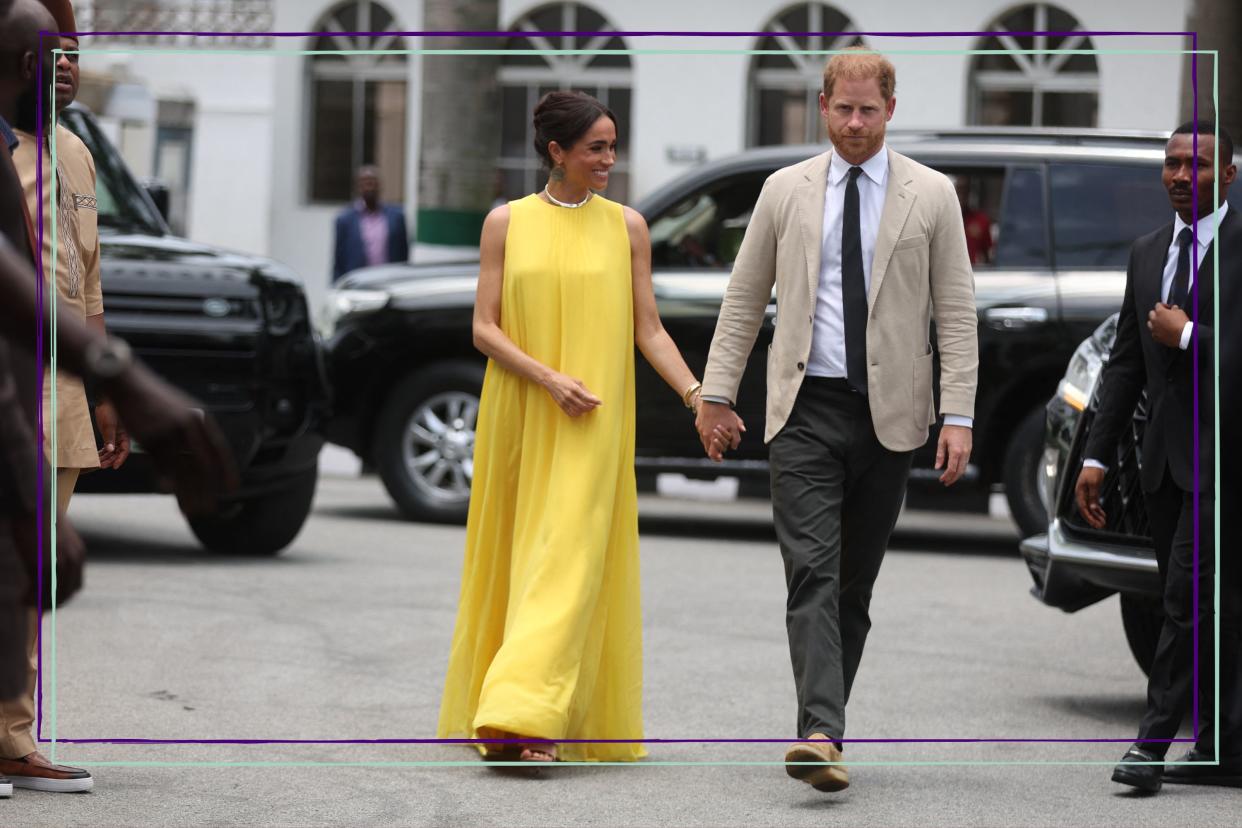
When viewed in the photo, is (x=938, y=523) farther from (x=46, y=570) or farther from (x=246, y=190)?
(x=246, y=190)

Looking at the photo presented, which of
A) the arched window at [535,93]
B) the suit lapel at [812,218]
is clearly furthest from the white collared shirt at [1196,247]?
the arched window at [535,93]

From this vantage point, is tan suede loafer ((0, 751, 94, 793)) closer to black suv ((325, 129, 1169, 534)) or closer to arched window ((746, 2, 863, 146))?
black suv ((325, 129, 1169, 534))

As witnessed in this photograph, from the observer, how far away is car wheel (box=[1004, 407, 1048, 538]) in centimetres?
1092

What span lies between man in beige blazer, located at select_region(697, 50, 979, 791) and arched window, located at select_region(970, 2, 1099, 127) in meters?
2.37

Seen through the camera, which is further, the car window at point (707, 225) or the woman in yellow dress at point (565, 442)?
the car window at point (707, 225)

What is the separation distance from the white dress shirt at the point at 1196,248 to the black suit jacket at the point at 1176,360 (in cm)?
1

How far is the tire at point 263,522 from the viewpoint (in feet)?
34.5

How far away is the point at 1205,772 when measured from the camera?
596 centimetres

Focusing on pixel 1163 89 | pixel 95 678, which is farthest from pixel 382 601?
pixel 1163 89

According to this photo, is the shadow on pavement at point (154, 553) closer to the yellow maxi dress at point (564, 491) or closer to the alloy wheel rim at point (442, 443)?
the alloy wheel rim at point (442, 443)

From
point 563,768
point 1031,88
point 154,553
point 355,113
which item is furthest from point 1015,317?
point 355,113

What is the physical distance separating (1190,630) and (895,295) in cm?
117

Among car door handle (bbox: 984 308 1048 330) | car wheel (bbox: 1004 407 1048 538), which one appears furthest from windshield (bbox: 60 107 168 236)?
car wheel (bbox: 1004 407 1048 538)

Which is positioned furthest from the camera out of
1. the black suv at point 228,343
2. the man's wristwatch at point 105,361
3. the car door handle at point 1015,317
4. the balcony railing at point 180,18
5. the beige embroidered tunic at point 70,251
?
the balcony railing at point 180,18
